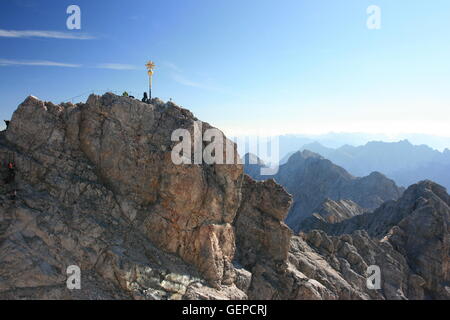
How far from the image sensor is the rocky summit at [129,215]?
24156mm

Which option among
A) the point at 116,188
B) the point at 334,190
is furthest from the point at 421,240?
the point at 334,190

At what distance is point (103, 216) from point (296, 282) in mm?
22983

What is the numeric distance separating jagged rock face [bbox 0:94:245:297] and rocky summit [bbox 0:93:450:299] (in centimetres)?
9

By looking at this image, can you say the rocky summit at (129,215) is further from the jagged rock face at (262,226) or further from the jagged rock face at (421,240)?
the jagged rock face at (421,240)

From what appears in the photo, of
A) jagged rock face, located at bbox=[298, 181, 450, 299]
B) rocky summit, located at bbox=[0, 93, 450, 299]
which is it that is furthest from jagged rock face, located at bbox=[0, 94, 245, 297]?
jagged rock face, located at bbox=[298, 181, 450, 299]

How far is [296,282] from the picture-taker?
3594 centimetres

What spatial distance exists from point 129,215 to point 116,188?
2959 mm

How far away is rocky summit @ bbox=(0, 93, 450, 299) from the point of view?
24156mm

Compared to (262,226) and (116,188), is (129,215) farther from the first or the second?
(262,226)

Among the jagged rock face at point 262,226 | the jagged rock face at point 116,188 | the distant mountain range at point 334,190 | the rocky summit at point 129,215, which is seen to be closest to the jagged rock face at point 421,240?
the rocky summit at point 129,215

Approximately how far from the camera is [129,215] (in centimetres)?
2864

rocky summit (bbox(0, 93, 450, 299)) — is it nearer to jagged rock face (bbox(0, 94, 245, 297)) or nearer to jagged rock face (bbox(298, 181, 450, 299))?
jagged rock face (bbox(0, 94, 245, 297))

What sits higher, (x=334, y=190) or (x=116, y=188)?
(x=116, y=188)
